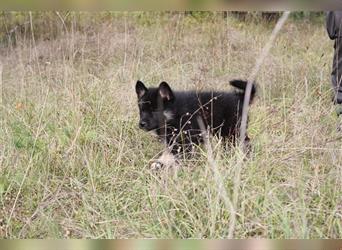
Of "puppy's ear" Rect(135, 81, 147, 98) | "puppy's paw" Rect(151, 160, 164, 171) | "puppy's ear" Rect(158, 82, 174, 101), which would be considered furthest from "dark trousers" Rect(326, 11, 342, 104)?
"puppy's paw" Rect(151, 160, 164, 171)

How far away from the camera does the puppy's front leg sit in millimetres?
3173

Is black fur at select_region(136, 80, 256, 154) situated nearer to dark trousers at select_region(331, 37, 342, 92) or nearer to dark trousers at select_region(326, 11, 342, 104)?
dark trousers at select_region(326, 11, 342, 104)

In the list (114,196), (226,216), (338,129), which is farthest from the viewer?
(338,129)

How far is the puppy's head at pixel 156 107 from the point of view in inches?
149

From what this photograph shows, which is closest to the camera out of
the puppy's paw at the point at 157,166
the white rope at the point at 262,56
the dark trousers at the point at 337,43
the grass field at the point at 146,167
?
the white rope at the point at 262,56

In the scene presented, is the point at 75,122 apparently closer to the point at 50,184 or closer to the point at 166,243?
the point at 50,184

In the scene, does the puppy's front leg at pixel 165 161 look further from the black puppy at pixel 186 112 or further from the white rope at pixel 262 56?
the white rope at pixel 262 56

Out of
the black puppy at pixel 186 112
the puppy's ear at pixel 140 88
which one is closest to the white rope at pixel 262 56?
the black puppy at pixel 186 112

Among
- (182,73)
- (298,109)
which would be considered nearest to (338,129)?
(298,109)

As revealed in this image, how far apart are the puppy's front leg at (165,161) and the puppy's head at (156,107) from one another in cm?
40

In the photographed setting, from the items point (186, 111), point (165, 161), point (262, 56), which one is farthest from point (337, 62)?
point (262, 56)

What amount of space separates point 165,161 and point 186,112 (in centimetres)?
57

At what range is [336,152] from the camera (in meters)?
3.03

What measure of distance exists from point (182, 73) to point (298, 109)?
1335 millimetres
